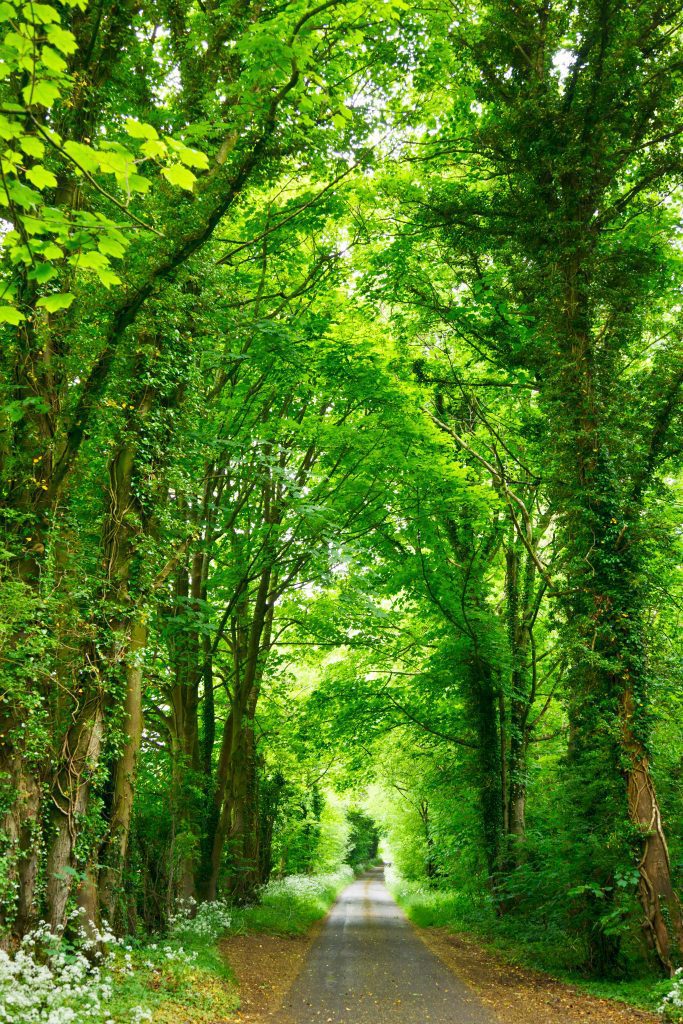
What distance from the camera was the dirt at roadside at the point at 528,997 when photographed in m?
7.37

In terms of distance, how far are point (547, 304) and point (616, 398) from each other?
1.79 meters

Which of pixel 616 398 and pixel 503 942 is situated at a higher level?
pixel 616 398

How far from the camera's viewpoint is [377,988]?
364 inches

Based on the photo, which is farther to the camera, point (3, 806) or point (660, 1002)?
point (660, 1002)

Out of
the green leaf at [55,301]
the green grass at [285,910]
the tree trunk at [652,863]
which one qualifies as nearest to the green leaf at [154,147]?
the green leaf at [55,301]

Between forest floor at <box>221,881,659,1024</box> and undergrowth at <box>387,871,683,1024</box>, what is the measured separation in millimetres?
227

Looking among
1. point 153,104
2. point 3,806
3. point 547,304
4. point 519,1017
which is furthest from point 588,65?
point 519,1017

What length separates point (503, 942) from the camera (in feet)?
41.5

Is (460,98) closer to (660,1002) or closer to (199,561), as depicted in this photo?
(199,561)

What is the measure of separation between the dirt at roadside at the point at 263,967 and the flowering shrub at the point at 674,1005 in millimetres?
4203

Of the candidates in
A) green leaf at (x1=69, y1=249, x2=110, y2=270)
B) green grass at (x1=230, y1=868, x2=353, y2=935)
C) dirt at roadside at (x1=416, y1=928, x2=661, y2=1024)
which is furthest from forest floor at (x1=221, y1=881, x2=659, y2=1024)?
green leaf at (x1=69, y1=249, x2=110, y2=270)

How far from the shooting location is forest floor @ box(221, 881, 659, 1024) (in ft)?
25.1

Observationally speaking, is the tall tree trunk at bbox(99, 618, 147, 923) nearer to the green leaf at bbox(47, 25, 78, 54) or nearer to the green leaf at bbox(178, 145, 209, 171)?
the green leaf at bbox(178, 145, 209, 171)

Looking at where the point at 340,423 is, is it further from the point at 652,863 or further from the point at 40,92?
the point at 40,92
